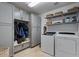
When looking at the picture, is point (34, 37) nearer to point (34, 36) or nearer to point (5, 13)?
point (34, 36)

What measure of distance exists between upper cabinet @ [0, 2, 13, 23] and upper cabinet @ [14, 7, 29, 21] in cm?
40

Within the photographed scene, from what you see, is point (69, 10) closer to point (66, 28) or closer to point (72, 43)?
point (66, 28)

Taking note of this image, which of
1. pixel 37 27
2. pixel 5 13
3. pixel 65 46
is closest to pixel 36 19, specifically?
pixel 37 27

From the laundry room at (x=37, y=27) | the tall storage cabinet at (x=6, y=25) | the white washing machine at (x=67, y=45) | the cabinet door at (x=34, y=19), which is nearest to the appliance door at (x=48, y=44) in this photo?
the laundry room at (x=37, y=27)

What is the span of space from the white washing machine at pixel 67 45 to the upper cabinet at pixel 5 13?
1.41 meters

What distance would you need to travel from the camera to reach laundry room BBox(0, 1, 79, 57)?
1851 mm

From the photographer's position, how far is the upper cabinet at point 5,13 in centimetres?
184

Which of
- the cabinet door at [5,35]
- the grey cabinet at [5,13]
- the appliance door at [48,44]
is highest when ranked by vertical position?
the grey cabinet at [5,13]

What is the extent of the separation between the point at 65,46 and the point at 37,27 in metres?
1.85

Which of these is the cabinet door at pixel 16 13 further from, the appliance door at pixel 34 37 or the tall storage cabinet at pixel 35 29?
the appliance door at pixel 34 37

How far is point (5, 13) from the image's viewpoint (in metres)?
1.93

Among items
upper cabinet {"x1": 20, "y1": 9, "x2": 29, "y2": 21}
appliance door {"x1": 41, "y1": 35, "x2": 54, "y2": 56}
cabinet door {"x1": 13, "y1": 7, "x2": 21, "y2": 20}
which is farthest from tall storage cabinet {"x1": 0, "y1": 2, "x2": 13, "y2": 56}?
appliance door {"x1": 41, "y1": 35, "x2": 54, "y2": 56}

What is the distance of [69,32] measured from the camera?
2322 mm

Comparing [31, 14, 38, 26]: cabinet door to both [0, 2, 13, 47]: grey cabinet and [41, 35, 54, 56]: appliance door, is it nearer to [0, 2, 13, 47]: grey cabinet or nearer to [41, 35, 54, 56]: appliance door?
[41, 35, 54, 56]: appliance door
